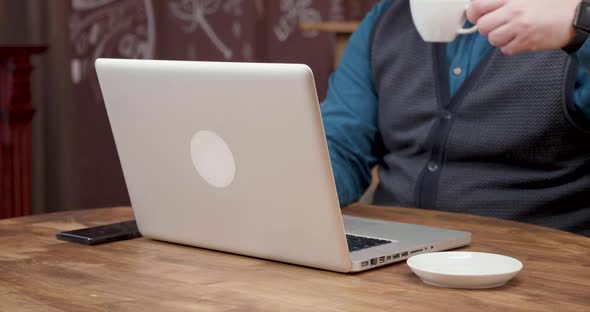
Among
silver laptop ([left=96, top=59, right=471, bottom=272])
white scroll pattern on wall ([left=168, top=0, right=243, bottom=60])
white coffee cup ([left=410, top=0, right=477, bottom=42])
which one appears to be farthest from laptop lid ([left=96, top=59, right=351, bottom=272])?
white scroll pattern on wall ([left=168, top=0, right=243, bottom=60])

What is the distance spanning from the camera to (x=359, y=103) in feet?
5.74

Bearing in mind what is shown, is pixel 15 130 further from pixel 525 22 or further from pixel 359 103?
pixel 525 22

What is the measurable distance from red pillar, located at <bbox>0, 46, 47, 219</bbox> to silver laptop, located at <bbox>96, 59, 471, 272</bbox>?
1174mm

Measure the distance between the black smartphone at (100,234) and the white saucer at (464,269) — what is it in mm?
417

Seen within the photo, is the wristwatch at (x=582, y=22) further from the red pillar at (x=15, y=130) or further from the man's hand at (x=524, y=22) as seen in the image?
the red pillar at (x=15, y=130)

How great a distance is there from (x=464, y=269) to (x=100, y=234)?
49 centimetres

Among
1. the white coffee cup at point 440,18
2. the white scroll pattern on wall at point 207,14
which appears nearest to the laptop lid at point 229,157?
the white coffee cup at point 440,18

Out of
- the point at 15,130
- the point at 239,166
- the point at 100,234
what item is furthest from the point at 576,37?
the point at 15,130

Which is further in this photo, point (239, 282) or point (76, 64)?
point (76, 64)

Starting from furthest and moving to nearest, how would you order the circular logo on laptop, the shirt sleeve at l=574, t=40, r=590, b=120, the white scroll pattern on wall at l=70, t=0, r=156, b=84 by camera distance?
the white scroll pattern on wall at l=70, t=0, r=156, b=84 → the shirt sleeve at l=574, t=40, r=590, b=120 → the circular logo on laptop

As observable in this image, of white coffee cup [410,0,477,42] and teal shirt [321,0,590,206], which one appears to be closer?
white coffee cup [410,0,477,42]

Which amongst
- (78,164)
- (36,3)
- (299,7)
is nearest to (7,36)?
(36,3)

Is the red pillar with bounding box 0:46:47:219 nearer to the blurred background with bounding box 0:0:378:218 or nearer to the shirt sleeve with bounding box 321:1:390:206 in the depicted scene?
the blurred background with bounding box 0:0:378:218

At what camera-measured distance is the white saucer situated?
92 centimetres
